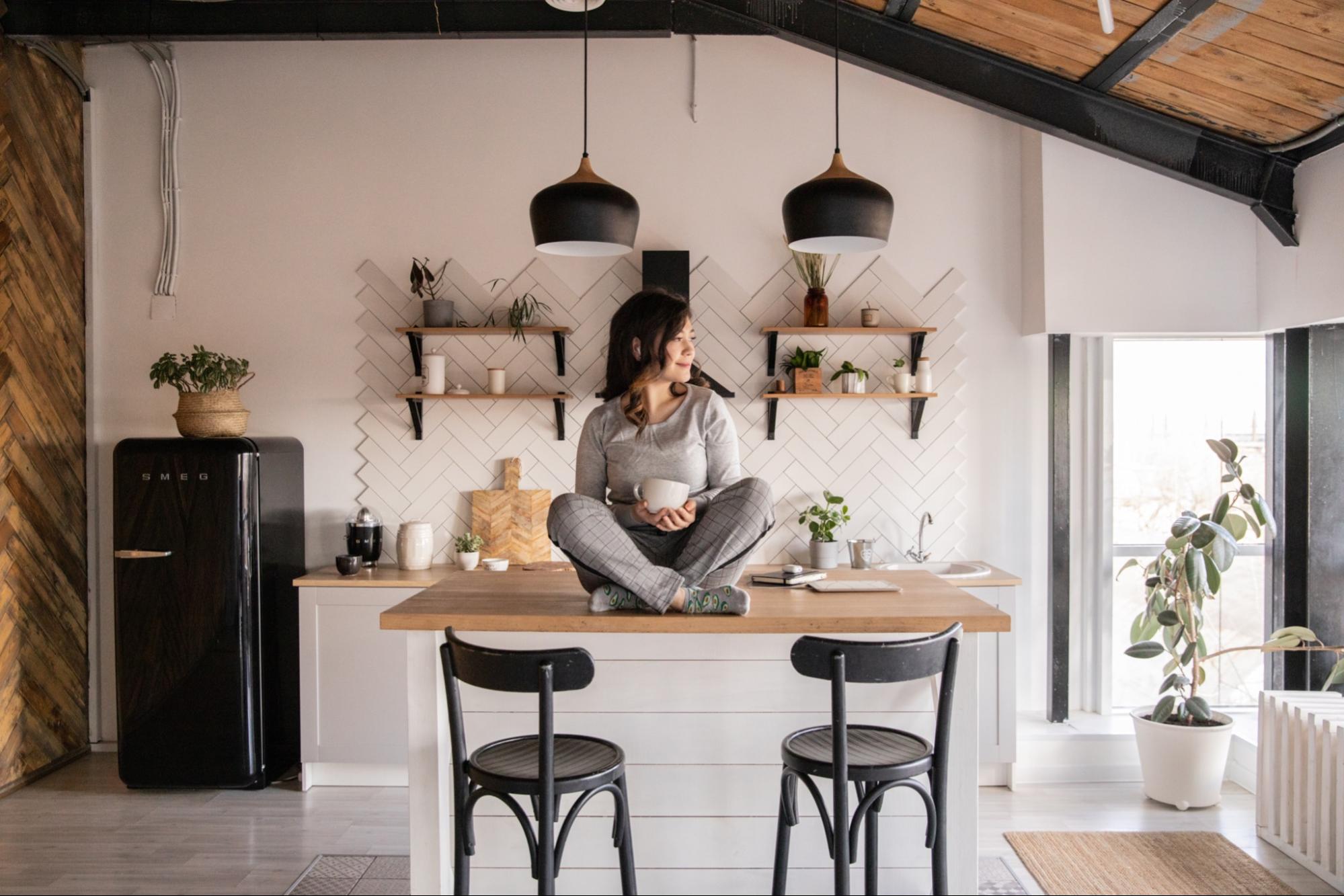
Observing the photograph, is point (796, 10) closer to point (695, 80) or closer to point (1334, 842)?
point (695, 80)

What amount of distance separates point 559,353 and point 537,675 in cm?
246

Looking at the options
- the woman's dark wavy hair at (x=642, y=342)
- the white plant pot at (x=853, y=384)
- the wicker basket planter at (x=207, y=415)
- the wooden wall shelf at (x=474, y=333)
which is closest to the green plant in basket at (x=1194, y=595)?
the white plant pot at (x=853, y=384)

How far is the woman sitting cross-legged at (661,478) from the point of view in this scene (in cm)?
231

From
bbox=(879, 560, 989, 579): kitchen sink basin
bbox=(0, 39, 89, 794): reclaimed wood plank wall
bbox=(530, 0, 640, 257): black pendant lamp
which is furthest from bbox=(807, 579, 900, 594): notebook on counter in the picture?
bbox=(0, 39, 89, 794): reclaimed wood plank wall

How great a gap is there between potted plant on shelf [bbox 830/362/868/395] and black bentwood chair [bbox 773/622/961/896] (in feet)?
7.32

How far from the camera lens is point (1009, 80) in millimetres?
4023

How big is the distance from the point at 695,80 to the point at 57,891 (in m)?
3.86

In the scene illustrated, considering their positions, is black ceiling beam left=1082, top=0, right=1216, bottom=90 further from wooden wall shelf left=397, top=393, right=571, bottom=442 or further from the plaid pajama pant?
wooden wall shelf left=397, top=393, right=571, bottom=442

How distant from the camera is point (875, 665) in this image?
6.81 ft

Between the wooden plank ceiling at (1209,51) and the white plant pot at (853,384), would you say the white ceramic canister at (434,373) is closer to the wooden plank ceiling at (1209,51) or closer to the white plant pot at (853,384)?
the white plant pot at (853,384)

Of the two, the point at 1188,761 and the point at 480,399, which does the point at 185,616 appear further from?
the point at 1188,761

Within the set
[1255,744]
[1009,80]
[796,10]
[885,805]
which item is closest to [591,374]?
[796,10]

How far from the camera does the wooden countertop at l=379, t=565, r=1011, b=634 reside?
225 cm

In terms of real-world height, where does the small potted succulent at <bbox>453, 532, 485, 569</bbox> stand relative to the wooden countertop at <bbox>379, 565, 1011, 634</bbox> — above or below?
below
